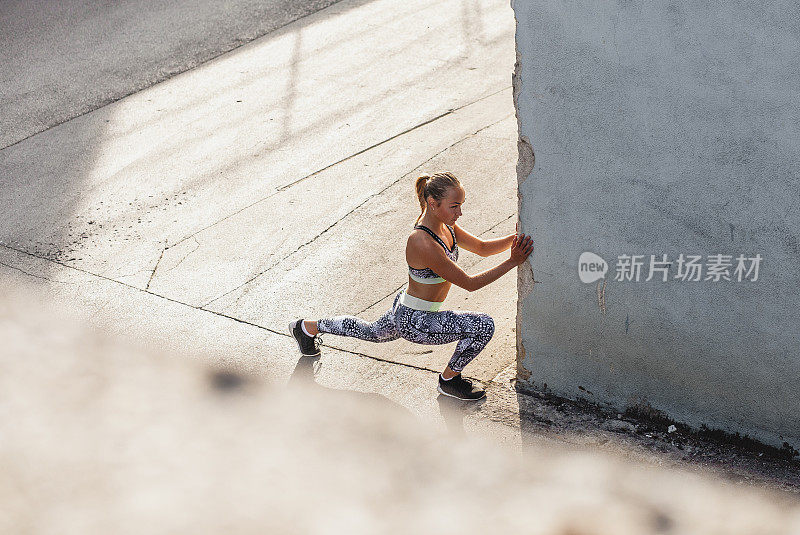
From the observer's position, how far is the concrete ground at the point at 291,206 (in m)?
5.77

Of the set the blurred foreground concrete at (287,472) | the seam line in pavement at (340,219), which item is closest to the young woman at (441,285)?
the blurred foreground concrete at (287,472)

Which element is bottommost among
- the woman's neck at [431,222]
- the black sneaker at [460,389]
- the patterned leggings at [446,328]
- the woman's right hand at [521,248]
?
the black sneaker at [460,389]

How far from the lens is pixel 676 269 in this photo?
4566 mm

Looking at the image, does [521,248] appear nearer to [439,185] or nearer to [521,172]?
[521,172]

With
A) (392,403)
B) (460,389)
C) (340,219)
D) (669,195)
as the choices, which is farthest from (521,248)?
(340,219)

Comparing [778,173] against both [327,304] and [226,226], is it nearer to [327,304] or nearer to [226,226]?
[327,304]

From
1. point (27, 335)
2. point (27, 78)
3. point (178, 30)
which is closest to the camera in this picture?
point (27, 335)

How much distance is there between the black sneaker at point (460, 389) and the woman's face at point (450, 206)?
3.48ft

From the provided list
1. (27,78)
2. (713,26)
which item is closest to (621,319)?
(713,26)

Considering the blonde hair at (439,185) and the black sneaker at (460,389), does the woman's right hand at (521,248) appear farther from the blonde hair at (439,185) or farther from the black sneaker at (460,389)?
the black sneaker at (460,389)

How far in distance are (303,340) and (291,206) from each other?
87.9 inches

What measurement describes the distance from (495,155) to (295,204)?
6.35ft

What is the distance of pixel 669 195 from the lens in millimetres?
4418

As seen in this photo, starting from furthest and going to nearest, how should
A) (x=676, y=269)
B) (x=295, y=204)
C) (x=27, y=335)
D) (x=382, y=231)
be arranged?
(x=295, y=204), (x=382, y=231), (x=27, y=335), (x=676, y=269)
